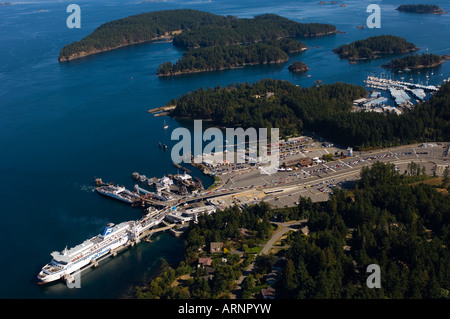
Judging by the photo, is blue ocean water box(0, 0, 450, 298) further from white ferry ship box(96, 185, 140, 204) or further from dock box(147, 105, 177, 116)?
dock box(147, 105, 177, 116)

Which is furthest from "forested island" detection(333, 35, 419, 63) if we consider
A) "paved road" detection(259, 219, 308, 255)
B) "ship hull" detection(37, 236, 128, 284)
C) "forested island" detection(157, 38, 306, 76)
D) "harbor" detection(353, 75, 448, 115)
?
"ship hull" detection(37, 236, 128, 284)

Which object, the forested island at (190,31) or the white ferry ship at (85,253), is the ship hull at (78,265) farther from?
the forested island at (190,31)

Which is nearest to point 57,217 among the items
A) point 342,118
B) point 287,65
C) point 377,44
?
point 342,118

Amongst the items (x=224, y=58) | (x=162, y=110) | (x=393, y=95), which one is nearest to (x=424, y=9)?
(x=224, y=58)

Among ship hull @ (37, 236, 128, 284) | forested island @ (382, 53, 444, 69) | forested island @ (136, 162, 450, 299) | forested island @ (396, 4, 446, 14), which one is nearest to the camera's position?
forested island @ (136, 162, 450, 299)

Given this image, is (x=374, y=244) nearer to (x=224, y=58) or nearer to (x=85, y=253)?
(x=85, y=253)

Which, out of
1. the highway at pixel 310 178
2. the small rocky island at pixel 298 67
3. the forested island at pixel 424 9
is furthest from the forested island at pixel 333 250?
the forested island at pixel 424 9

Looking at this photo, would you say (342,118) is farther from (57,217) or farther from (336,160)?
(57,217)
